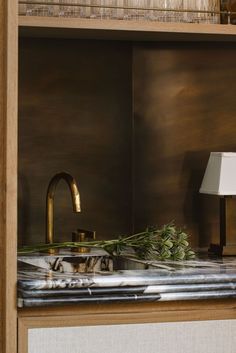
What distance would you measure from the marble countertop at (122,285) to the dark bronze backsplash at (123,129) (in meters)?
0.62

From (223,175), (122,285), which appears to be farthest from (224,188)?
(122,285)

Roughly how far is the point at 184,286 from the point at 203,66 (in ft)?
3.60

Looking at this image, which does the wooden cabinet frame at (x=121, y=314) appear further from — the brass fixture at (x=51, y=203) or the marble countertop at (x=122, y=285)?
the brass fixture at (x=51, y=203)

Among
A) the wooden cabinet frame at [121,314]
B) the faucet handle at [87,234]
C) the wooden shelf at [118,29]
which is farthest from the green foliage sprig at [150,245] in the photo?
the wooden shelf at [118,29]

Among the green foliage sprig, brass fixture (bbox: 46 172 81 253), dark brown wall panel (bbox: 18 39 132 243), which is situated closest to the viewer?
the green foliage sprig

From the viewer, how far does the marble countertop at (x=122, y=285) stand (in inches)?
85.4

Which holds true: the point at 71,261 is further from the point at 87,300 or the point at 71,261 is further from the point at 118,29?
the point at 118,29

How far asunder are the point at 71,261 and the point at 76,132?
0.52 m

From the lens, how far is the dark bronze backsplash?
2.96 m

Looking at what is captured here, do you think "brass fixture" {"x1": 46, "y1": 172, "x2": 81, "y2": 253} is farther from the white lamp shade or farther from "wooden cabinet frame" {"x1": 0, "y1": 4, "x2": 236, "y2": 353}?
"wooden cabinet frame" {"x1": 0, "y1": 4, "x2": 236, "y2": 353}

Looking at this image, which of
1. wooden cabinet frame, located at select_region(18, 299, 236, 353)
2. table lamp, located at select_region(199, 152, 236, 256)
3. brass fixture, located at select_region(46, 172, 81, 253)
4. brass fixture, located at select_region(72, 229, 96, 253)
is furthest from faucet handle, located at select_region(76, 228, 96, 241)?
wooden cabinet frame, located at select_region(18, 299, 236, 353)

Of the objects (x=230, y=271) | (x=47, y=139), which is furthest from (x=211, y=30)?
(x=230, y=271)

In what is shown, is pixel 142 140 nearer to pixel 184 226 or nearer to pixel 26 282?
pixel 184 226

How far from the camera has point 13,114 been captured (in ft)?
7.14
